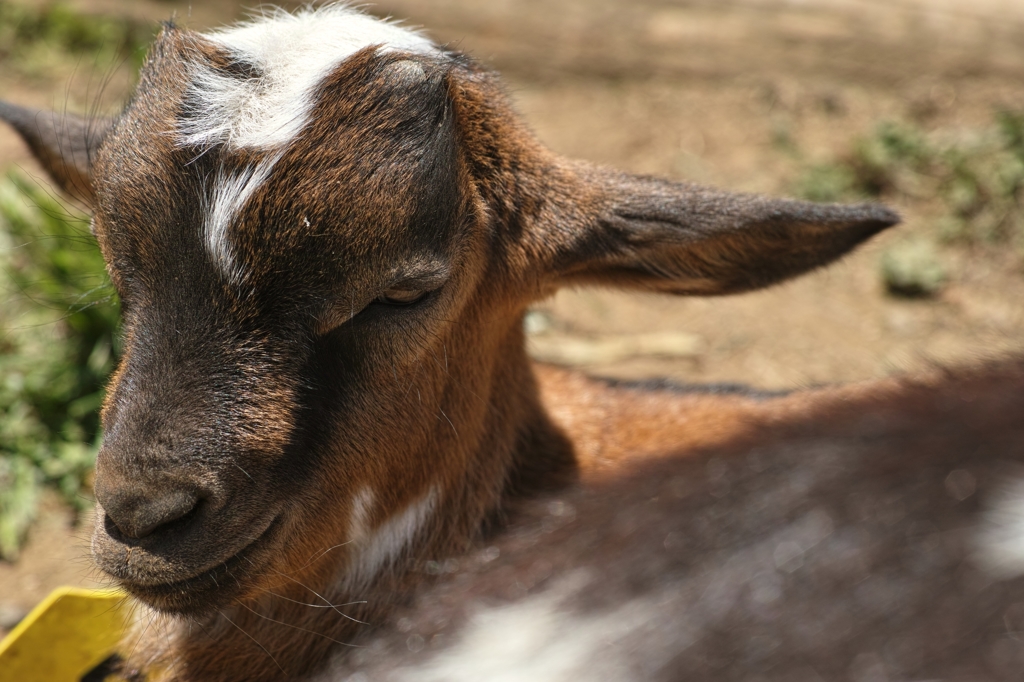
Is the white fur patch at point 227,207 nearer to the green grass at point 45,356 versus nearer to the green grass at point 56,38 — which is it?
the green grass at point 45,356

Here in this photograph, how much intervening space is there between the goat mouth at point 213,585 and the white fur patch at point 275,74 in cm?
104

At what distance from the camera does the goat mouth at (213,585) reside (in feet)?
8.72

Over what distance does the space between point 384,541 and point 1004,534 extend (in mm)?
1778

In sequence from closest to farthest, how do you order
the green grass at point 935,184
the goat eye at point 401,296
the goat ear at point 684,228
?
the goat eye at point 401,296, the goat ear at point 684,228, the green grass at point 935,184

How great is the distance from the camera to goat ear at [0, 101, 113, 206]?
3570 millimetres

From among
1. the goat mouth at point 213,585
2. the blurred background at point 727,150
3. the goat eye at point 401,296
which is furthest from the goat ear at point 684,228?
the blurred background at point 727,150

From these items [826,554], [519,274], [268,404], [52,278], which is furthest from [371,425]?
[52,278]

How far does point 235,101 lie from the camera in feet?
8.97

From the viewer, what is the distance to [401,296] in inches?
110

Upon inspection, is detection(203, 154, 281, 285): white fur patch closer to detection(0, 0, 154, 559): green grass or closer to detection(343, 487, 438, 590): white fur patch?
detection(343, 487, 438, 590): white fur patch

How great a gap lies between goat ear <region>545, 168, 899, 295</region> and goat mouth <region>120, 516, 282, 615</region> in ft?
4.02

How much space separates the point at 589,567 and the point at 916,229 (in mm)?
4549

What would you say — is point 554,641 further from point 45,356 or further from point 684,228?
point 45,356

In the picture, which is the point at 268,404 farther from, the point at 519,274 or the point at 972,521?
the point at 972,521
